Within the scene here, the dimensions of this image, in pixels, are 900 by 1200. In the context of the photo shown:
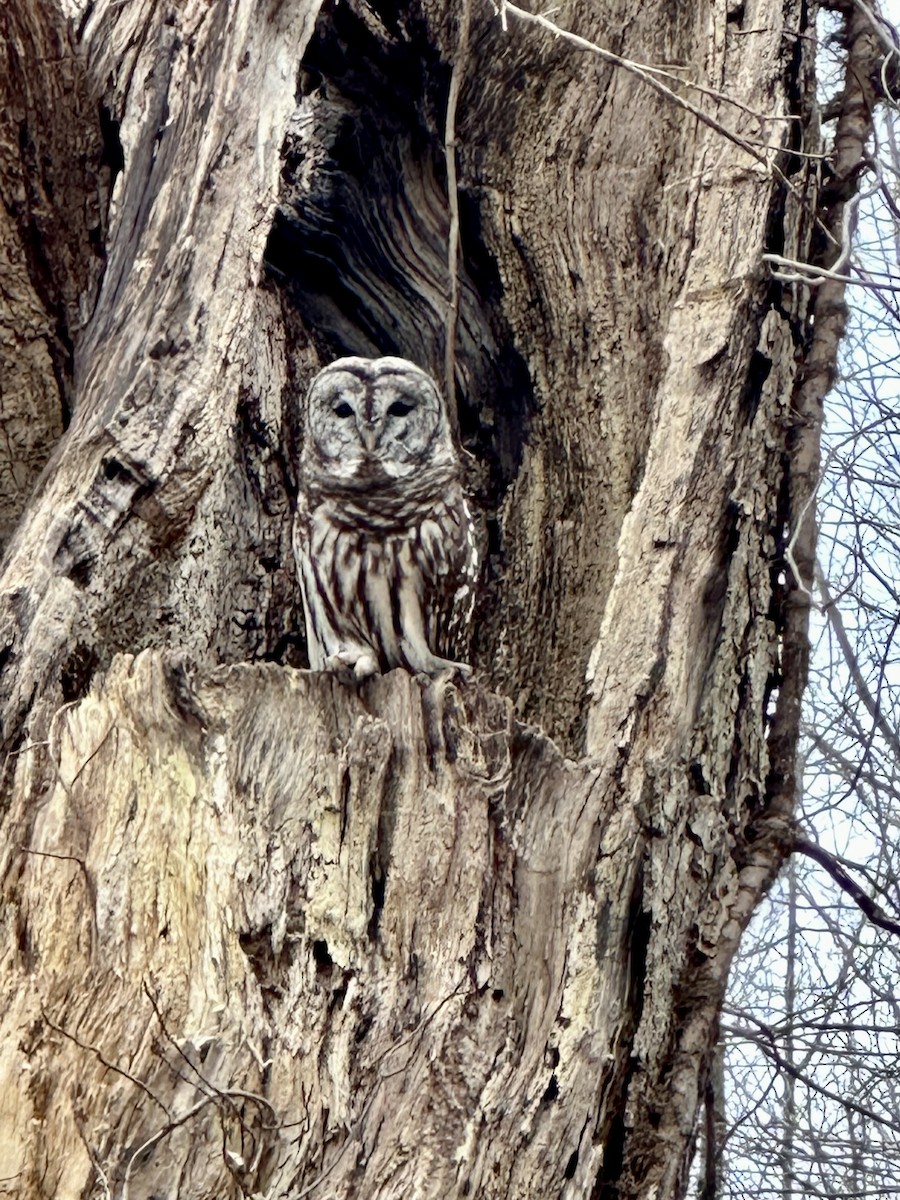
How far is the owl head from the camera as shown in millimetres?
3969

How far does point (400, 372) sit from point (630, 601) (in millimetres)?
1092

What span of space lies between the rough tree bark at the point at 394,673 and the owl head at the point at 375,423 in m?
0.26

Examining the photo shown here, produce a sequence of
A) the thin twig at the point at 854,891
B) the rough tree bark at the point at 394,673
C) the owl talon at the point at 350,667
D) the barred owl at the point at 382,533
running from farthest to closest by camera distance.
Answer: the barred owl at the point at 382,533
the thin twig at the point at 854,891
the owl talon at the point at 350,667
the rough tree bark at the point at 394,673

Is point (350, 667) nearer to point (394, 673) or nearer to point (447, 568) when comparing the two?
point (394, 673)

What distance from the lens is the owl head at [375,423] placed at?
3969 mm

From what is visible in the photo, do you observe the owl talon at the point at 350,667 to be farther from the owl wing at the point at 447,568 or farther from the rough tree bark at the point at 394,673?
the owl wing at the point at 447,568

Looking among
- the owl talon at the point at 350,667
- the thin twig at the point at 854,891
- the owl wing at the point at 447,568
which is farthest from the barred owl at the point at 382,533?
the thin twig at the point at 854,891

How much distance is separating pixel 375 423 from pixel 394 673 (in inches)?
47.5

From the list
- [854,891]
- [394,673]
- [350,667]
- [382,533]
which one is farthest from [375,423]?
[854,891]

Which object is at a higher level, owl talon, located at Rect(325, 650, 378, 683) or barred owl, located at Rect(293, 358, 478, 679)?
barred owl, located at Rect(293, 358, 478, 679)

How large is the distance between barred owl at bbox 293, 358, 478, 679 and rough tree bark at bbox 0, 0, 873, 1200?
0.20m

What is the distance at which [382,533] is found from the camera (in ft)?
12.9

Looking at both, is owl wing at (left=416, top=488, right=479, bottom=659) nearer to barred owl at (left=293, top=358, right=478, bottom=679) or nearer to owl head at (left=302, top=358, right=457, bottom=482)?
barred owl at (left=293, top=358, right=478, bottom=679)

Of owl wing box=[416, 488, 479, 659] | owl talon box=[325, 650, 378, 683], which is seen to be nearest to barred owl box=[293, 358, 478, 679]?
owl wing box=[416, 488, 479, 659]
